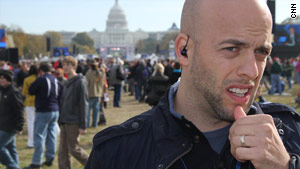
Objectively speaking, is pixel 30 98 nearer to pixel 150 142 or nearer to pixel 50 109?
pixel 50 109

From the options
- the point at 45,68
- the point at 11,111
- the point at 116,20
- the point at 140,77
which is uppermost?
the point at 116,20

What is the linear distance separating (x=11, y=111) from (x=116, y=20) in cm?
13837

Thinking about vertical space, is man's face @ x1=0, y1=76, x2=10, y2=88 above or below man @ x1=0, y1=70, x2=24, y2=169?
above

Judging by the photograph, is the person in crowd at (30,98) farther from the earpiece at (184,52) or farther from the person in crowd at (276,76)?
the person in crowd at (276,76)

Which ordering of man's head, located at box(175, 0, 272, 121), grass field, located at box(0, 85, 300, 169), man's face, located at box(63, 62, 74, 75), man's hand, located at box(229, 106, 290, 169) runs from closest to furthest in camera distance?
man's hand, located at box(229, 106, 290, 169) < man's head, located at box(175, 0, 272, 121) < man's face, located at box(63, 62, 74, 75) < grass field, located at box(0, 85, 300, 169)

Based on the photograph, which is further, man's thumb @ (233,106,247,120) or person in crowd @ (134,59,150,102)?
person in crowd @ (134,59,150,102)

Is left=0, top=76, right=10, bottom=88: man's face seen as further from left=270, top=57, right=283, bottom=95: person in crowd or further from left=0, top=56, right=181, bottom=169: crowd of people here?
left=270, top=57, right=283, bottom=95: person in crowd

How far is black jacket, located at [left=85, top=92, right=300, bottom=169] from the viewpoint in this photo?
5.37 feet

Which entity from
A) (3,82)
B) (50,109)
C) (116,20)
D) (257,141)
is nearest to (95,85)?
(50,109)

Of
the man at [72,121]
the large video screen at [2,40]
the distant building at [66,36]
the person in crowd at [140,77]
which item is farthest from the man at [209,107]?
the distant building at [66,36]

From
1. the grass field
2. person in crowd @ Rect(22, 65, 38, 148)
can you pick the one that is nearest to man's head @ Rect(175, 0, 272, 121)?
the grass field

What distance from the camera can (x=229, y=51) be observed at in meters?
1.57

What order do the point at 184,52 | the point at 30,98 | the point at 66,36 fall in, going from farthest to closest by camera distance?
the point at 66,36 → the point at 30,98 → the point at 184,52

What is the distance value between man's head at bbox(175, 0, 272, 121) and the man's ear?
95 millimetres
